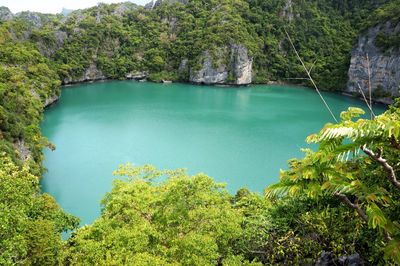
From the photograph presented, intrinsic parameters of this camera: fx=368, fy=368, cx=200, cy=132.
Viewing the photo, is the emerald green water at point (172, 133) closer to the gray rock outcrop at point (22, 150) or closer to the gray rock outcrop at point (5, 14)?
the gray rock outcrop at point (22, 150)

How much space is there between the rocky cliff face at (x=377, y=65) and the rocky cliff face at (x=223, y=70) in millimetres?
15867

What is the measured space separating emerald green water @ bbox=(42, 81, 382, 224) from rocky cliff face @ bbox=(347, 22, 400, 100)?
12.0ft

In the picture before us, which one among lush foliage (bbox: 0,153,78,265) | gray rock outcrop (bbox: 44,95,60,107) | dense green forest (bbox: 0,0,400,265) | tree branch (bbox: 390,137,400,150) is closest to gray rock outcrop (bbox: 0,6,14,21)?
gray rock outcrop (bbox: 44,95,60,107)

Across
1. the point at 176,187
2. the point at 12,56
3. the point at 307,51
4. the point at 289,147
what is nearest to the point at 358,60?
the point at 307,51

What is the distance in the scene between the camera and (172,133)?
29922 mm

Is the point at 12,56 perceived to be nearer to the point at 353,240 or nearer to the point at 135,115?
the point at 135,115

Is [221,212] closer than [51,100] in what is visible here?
Yes

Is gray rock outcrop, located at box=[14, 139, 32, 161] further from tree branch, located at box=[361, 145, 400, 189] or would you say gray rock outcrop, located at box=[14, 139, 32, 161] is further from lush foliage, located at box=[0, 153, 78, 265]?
tree branch, located at box=[361, 145, 400, 189]

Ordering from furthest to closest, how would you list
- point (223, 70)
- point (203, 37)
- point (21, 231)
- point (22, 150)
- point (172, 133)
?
point (203, 37), point (223, 70), point (172, 133), point (22, 150), point (21, 231)

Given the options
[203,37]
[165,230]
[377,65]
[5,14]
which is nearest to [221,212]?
[165,230]

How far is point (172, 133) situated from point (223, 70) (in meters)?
30.3

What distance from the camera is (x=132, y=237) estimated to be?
746 centimetres

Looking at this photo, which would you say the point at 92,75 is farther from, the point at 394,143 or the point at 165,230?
the point at 394,143

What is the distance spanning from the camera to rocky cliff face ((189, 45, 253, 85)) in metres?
57.7
